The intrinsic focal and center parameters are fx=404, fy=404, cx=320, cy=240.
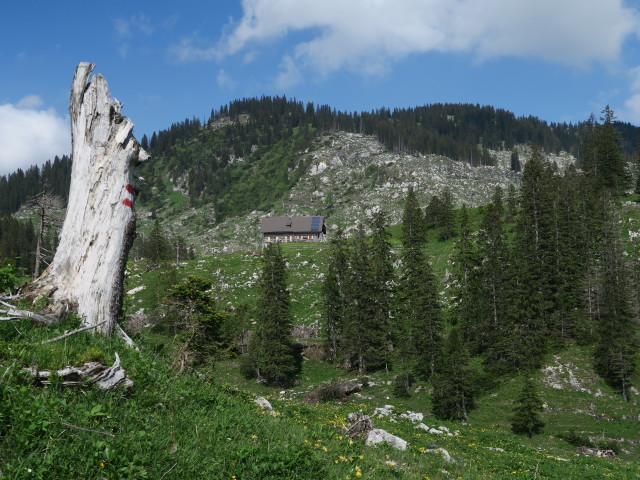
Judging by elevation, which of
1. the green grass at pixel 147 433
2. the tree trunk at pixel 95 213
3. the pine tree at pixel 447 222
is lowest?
the green grass at pixel 147 433

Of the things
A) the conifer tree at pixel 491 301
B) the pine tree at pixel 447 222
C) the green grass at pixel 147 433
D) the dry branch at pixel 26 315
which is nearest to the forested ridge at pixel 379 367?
the green grass at pixel 147 433

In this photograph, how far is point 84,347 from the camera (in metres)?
6.84

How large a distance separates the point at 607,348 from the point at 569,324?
5539 millimetres

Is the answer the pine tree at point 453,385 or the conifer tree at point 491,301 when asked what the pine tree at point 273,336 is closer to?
the pine tree at point 453,385

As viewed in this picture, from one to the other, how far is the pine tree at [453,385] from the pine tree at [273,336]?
1489cm

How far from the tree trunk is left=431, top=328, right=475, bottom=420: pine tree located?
26646 mm

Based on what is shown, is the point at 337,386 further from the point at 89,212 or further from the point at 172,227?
the point at 172,227

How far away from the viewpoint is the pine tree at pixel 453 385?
29.5 metres

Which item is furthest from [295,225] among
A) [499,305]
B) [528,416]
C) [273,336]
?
[528,416]

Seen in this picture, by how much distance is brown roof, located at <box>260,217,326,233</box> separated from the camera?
128125 millimetres

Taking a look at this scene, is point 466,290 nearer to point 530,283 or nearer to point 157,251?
point 530,283

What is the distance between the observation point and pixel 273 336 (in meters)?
40.3

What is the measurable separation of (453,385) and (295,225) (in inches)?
4024

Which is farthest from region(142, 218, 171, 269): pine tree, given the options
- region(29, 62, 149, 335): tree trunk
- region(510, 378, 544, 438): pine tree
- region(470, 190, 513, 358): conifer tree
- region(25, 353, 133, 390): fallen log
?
region(25, 353, 133, 390): fallen log
